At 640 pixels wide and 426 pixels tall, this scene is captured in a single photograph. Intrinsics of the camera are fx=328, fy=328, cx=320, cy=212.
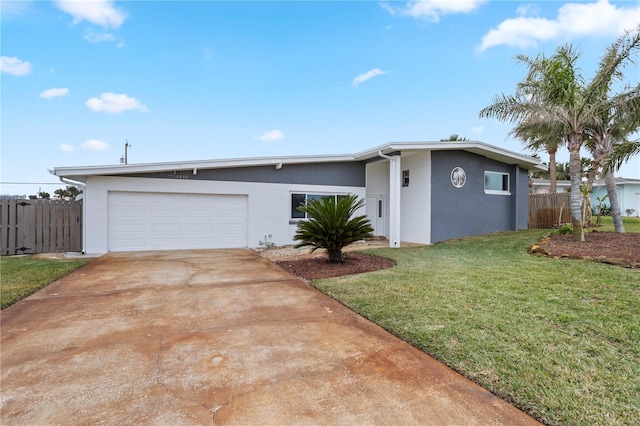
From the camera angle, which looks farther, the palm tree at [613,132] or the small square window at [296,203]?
the small square window at [296,203]

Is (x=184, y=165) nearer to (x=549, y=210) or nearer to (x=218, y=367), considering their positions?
(x=218, y=367)

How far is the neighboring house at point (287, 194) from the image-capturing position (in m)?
11.2

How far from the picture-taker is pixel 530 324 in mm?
3777

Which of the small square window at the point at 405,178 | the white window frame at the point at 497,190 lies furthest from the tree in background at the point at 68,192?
the white window frame at the point at 497,190

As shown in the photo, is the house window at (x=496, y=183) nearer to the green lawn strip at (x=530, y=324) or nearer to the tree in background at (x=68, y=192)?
the green lawn strip at (x=530, y=324)

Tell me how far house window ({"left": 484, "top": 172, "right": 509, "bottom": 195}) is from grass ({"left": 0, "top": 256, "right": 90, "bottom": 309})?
47.3ft

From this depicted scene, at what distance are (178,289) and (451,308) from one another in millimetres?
4611

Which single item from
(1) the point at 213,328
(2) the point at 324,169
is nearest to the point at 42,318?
(1) the point at 213,328

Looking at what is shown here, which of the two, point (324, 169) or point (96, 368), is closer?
point (96, 368)

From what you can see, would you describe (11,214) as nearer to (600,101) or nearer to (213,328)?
(213,328)

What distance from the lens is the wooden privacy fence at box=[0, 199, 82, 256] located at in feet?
34.6

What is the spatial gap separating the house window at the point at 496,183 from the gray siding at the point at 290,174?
5.19m

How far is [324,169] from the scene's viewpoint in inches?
535

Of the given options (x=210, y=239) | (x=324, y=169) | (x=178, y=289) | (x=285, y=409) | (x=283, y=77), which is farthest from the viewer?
(x=283, y=77)
